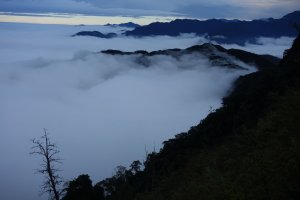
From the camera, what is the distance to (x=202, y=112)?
164 m

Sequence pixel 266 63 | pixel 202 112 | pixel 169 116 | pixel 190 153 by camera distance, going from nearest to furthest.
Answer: pixel 190 153 < pixel 202 112 < pixel 266 63 < pixel 169 116

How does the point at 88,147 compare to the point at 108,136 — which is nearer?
the point at 88,147

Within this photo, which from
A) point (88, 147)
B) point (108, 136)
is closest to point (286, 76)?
point (88, 147)

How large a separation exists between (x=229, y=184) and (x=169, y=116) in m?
186

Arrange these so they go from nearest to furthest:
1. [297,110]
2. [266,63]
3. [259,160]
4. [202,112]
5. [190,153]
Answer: [259,160]
[297,110]
[190,153]
[202,112]
[266,63]

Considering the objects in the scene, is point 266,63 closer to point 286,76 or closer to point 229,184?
point 286,76

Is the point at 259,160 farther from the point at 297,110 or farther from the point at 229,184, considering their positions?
the point at 297,110

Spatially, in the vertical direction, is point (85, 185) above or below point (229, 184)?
above

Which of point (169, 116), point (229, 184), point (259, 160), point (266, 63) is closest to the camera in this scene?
point (229, 184)

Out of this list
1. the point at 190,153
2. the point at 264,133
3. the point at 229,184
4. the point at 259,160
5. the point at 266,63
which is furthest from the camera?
the point at 266,63

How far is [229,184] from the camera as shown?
11.3m

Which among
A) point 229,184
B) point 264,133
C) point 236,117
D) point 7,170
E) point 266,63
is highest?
point 266,63

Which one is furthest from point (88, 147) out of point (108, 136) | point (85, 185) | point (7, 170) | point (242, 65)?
point (85, 185)

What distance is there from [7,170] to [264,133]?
139882 mm
